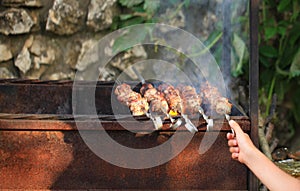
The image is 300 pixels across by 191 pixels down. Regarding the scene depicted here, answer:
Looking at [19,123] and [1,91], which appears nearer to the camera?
[19,123]

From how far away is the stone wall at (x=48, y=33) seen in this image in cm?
335

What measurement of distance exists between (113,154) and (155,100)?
322mm

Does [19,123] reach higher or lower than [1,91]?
higher

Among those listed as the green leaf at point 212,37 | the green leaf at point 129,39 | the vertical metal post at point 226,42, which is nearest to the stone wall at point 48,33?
the green leaf at point 129,39

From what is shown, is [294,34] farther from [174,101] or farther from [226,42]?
[174,101]

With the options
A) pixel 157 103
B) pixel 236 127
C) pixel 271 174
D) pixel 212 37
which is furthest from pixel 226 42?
pixel 271 174

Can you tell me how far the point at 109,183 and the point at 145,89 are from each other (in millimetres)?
535

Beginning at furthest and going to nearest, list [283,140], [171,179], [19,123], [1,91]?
[283,140] < [1,91] < [171,179] < [19,123]

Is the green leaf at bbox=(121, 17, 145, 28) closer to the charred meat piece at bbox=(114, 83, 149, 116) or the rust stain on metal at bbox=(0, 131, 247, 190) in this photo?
the charred meat piece at bbox=(114, 83, 149, 116)

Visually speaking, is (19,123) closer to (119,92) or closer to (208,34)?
(119,92)

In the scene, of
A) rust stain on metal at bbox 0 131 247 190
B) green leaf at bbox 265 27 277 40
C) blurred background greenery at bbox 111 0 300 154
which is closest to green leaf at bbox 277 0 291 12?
blurred background greenery at bbox 111 0 300 154

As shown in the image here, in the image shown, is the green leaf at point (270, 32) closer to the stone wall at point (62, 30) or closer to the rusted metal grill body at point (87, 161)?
the stone wall at point (62, 30)

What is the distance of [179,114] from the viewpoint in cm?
209

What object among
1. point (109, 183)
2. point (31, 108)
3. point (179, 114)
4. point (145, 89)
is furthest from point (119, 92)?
point (31, 108)
